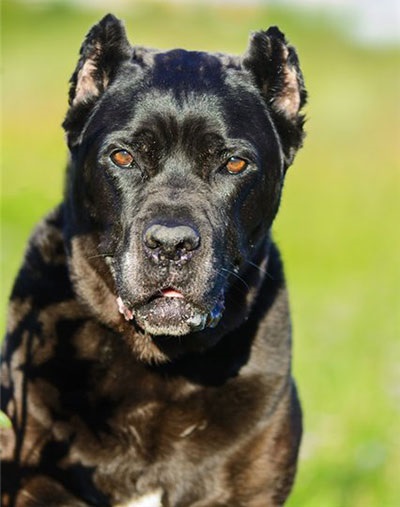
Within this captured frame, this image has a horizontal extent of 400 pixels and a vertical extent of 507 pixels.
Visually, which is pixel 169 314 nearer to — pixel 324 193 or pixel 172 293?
pixel 172 293

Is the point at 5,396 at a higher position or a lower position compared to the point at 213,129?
lower

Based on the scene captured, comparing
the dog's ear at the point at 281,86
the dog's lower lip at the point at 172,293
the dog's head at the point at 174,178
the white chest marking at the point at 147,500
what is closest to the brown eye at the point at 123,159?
the dog's head at the point at 174,178

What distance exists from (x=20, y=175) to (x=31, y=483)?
16843 millimetres

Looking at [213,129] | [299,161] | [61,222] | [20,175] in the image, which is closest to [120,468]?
[61,222]

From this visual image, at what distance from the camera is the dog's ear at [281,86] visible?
4574 millimetres

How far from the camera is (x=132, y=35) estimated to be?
23969 millimetres

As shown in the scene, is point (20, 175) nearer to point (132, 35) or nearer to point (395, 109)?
point (132, 35)

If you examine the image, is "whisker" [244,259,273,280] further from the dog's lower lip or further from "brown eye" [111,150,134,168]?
"brown eye" [111,150,134,168]

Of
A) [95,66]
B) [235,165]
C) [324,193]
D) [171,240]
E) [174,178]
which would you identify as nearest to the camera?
[171,240]

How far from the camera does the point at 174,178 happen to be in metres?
4.16

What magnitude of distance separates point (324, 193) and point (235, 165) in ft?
58.6

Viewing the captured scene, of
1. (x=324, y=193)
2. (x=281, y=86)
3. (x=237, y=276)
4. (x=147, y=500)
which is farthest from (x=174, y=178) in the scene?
(x=324, y=193)

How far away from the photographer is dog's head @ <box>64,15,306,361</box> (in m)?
4.00

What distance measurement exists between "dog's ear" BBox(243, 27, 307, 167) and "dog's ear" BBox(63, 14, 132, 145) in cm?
56
